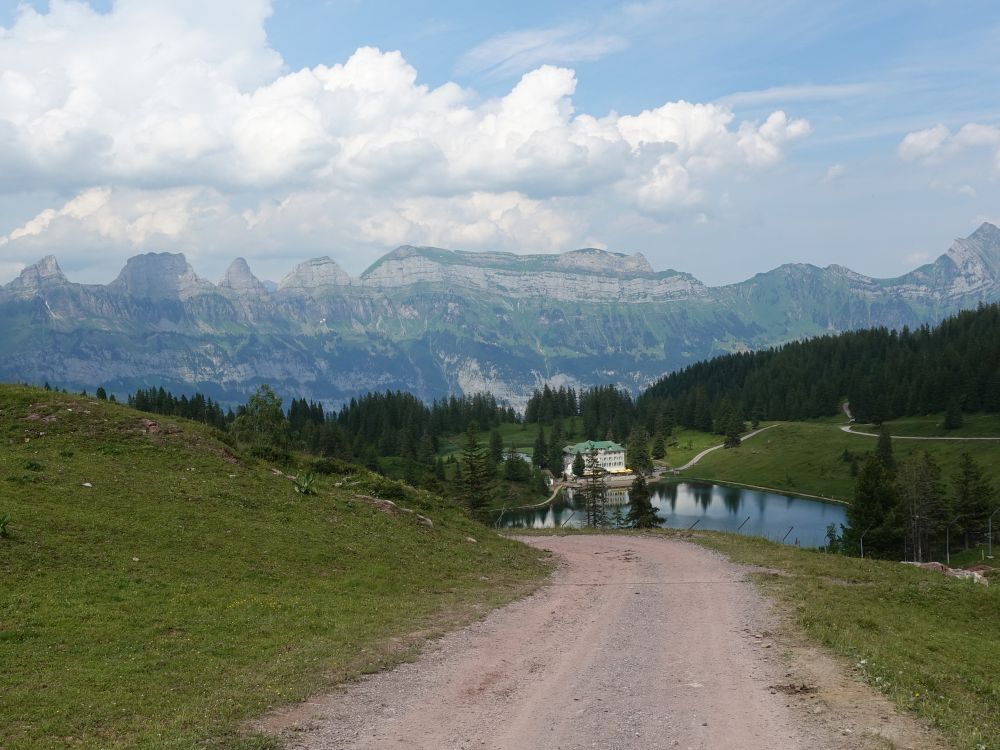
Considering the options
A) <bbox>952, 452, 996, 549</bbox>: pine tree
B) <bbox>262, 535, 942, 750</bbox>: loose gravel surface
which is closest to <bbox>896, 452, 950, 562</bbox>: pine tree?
<bbox>952, 452, 996, 549</bbox>: pine tree

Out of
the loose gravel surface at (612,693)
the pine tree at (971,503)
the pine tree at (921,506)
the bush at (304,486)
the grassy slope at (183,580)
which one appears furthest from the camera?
the pine tree at (971,503)

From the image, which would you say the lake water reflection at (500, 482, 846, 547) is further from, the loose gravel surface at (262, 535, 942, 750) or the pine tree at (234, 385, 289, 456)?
the loose gravel surface at (262, 535, 942, 750)

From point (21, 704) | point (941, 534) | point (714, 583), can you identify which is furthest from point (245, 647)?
point (941, 534)

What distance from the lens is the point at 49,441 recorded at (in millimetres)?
36844

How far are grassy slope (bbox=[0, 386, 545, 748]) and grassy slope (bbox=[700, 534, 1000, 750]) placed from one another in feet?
41.7

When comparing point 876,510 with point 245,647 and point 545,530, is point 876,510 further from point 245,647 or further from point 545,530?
point 245,647

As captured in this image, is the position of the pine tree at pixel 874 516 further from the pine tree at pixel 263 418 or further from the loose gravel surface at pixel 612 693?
the pine tree at pixel 263 418

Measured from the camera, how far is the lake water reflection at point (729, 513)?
139500 millimetres

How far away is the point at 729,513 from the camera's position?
159875 mm

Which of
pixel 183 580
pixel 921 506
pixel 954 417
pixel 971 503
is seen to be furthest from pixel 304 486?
pixel 954 417

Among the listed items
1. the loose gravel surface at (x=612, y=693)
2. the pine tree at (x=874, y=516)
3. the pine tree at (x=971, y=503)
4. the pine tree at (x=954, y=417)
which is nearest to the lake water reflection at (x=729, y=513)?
the pine tree at (x=971, y=503)

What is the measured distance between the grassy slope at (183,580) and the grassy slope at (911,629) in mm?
12724

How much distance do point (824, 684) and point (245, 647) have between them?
1564 centimetres

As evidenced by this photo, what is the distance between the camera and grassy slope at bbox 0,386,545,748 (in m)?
16.2
